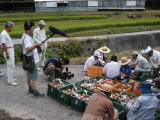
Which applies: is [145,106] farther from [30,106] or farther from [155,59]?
[155,59]

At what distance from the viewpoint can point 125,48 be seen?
74.8ft

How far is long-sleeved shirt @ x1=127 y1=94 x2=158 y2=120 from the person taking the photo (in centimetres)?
622

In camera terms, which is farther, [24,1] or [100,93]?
[24,1]

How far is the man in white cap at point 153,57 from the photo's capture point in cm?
980

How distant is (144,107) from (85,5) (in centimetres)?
3723

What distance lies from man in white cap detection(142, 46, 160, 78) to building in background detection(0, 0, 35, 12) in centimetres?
3033

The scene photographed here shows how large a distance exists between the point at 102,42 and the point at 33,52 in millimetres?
11674

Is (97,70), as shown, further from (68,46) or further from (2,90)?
(68,46)

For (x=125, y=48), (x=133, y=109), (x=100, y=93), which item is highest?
(x=100, y=93)

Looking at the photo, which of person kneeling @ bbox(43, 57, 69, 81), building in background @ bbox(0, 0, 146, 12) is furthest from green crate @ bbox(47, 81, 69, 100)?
building in background @ bbox(0, 0, 146, 12)

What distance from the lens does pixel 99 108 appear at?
17.8 feet

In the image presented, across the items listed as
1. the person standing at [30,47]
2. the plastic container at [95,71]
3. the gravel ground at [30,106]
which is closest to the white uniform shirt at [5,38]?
the person standing at [30,47]

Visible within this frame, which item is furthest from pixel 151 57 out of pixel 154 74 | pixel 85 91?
pixel 85 91

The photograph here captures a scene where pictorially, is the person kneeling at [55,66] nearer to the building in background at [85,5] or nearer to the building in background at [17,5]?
the building in background at [17,5]
